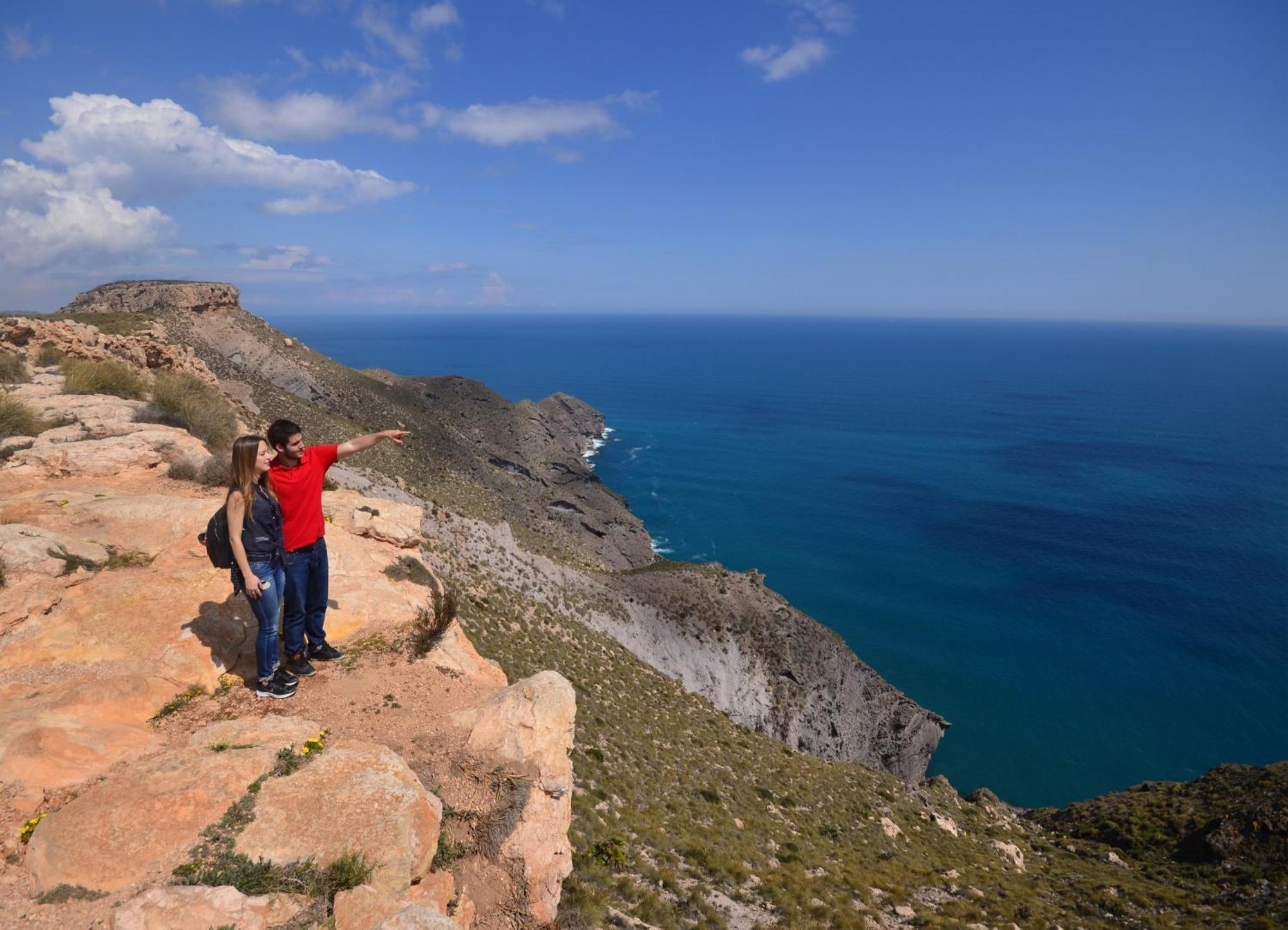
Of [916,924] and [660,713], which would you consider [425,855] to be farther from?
[660,713]

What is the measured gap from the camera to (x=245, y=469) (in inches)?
304

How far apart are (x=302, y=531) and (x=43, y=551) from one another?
17.1 feet

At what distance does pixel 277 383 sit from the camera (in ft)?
198

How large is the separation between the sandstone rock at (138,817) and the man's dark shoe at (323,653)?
7.85ft

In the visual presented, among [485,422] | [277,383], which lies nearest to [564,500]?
[485,422]

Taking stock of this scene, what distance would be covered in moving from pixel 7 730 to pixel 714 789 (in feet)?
62.0

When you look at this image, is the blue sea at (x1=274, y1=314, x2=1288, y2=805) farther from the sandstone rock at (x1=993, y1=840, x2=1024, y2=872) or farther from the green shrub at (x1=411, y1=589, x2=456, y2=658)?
the green shrub at (x1=411, y1=589, x2=456, y2=658)

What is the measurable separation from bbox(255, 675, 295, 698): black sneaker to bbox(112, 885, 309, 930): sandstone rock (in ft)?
10.1

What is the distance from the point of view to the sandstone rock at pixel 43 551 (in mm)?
9578

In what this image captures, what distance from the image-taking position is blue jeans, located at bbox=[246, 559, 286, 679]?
7957 mm

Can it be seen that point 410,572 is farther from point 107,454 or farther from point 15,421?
point 15,421

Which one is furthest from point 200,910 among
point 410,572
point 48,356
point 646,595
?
point 646,595

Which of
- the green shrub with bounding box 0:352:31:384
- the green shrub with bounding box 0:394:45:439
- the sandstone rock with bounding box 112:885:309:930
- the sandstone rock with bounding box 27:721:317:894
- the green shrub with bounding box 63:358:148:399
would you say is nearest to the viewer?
the sandstone rock with bounding box 112:885:309:930

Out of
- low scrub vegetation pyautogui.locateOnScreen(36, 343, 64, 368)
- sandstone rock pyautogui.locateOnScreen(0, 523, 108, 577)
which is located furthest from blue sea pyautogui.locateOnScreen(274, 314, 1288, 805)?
low scrub vegetation pyautogui.locateOnScreen(36, 343, 64, 368)
